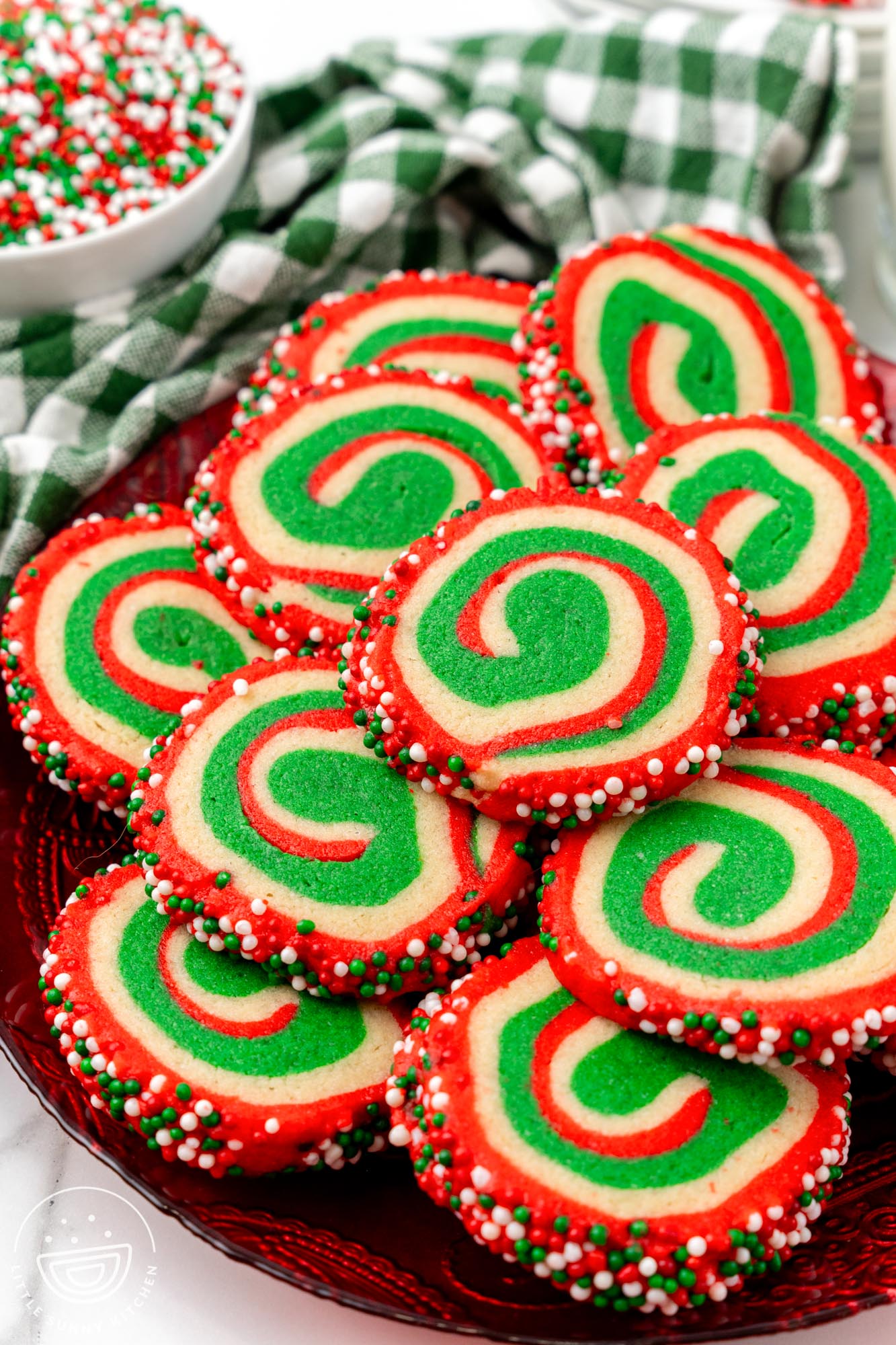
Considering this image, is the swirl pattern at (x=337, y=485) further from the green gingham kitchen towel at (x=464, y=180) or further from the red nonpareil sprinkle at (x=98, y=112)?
the red nonpareil sprinkle at (x=98, y=112)

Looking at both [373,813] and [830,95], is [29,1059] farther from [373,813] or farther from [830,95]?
[830,95]

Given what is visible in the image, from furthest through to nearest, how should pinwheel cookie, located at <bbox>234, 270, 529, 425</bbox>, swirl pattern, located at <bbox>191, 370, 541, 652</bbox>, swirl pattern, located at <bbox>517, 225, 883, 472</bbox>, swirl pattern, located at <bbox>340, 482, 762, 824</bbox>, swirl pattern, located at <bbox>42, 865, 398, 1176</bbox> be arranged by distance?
pinwheel cookie, located at <bbox>234, 270, 529, 425</bbox> < swirl pattern, located at <bbox>517, 225, 883, 472</bbox> < swirl pattern, located at <bbox>191, 370, 541, 652</bbox> < swirl pattern, located at <bbox>340, 482, 762, 824</bbox> < swirl pattern, located at <bbox>42, 865, 398, 1176</bbox>

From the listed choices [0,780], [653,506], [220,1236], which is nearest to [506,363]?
[653,506]

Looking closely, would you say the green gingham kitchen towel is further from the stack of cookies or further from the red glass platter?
Answer: the red glass platter

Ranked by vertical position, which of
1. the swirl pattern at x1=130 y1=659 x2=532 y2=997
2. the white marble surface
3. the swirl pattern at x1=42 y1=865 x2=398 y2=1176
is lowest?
the white marble surface

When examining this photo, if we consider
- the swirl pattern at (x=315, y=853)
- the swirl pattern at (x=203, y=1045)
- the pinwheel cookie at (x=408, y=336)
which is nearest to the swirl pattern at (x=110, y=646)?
the swirl pattern at (x=315, y=853)

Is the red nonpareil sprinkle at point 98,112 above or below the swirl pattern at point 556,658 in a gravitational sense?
above

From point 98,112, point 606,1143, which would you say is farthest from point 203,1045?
point 98,112

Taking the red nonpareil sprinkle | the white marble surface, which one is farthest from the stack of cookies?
the red nonpareil sprinkle
